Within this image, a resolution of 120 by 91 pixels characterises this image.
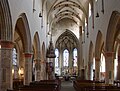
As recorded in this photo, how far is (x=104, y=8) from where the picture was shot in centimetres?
2148

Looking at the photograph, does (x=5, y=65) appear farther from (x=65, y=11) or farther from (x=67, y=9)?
(x=65, y=11)

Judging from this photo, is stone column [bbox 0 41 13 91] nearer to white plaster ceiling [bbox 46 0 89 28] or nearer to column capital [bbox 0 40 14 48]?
column capital [bbox 0 40 14 48]

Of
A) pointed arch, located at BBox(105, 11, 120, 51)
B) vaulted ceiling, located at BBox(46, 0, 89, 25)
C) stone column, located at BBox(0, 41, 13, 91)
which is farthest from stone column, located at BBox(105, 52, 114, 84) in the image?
vaulted ceiling, located at BBox(46, 0, 89, 25)

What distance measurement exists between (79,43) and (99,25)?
21.9 meters

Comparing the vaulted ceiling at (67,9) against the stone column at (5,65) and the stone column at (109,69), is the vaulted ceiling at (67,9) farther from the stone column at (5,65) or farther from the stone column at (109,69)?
the stone column at (5,65)

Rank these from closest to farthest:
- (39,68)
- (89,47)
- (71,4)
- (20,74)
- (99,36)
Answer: (99,36), (39,68), (89,47), (20,74), (71,4)

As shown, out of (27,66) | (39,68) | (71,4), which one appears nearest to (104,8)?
(27,66)

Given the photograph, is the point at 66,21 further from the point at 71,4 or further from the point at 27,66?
the point at 27,66

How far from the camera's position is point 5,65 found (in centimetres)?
1446

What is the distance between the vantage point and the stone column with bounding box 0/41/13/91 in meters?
14.4

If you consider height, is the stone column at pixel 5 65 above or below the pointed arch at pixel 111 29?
below

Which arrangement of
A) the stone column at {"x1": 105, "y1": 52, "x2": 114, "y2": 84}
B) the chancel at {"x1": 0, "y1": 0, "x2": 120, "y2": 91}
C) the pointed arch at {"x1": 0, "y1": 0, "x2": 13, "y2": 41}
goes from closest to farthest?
the pointed arch at {"x1": 0, "y1": 0, "x2": 13, "y2": 41}
the chancel at {"x1": 0, "y1": 0, "x2": 120, "y2": 91}
the stone column at {"x1": 105, "y1": 52, "x2": 114, "y2": 84}

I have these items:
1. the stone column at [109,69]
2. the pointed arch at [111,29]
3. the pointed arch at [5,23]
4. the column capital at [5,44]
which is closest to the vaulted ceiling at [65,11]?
the pointed arch at [111,29]

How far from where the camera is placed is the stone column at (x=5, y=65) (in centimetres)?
1436
